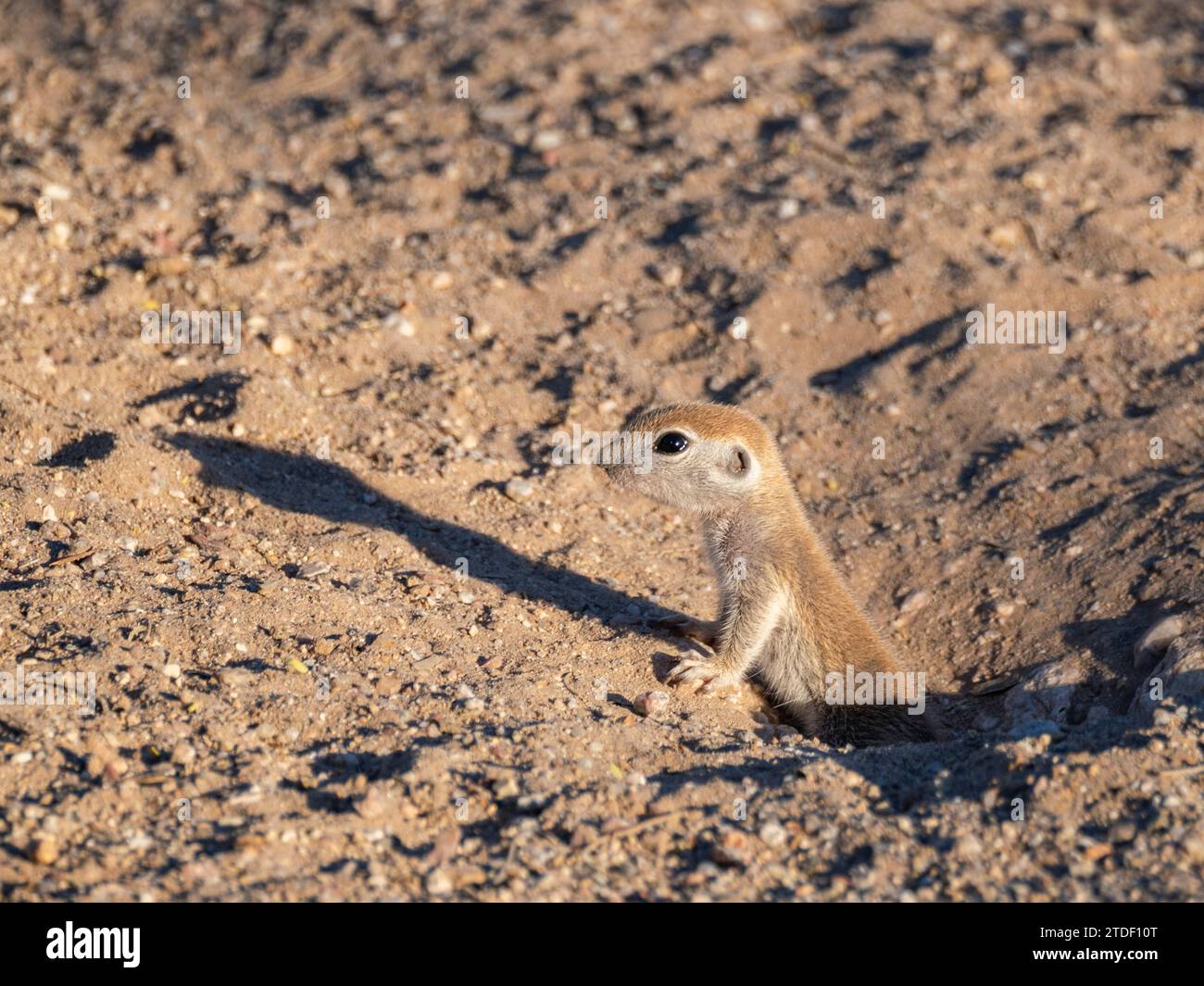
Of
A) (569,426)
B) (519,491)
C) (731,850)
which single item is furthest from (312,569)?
(731,850)

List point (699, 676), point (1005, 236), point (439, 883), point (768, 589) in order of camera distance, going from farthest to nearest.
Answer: point (1005, 236)
point (768, 589)
point (699, 676)
point (439, 883)

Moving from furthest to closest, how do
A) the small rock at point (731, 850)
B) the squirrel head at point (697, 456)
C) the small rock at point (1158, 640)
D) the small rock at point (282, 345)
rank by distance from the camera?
the small rock at point (282, 345)
the squirrel head at point (697, 456)
the small rock at point (1158, 640)
the small rock at point (731, 850)

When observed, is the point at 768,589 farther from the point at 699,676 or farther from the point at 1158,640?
the point at 1158,640

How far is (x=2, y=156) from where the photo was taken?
9.52 metres

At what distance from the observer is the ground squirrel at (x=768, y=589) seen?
5957 millimetres

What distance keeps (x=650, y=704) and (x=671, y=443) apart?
1.35 meters

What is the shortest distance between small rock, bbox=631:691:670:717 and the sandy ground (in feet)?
0.55

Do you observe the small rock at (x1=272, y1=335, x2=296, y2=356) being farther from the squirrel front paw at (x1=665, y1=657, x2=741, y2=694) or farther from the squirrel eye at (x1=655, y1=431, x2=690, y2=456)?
the squirrel front paw at (x1=665, y1=657, x2=741, y2=694)

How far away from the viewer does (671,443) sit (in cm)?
614

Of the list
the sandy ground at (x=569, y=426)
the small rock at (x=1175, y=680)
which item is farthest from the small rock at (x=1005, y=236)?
the small rock at (x=1175, y=680)

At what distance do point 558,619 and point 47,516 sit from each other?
2.38 meters

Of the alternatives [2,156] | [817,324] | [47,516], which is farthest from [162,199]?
[817,324]

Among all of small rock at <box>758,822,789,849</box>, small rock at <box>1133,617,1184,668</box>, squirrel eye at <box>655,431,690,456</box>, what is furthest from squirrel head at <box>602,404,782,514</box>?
small rock at <box>758,822,789,849</box>

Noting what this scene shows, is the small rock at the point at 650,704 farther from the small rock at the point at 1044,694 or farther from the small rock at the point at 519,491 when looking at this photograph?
the small rock at the point at 519,491
